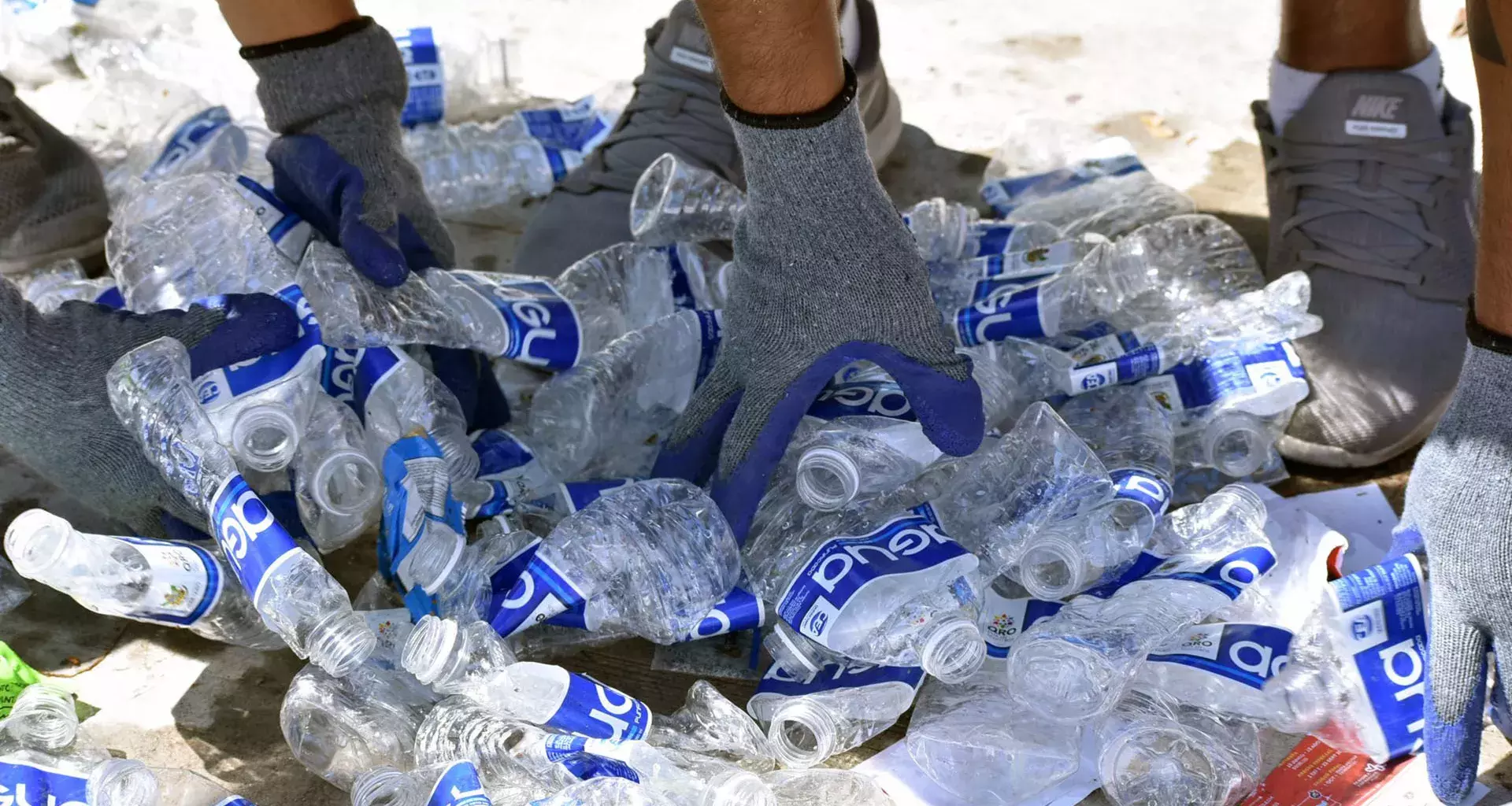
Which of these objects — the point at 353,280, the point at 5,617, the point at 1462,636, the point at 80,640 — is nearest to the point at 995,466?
the point at 1462,636

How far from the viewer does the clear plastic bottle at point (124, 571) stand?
157 cm

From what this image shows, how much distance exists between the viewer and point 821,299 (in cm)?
171

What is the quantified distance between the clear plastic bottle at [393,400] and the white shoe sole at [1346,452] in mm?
1291

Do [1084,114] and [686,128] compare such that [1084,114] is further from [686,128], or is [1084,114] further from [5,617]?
[5,617]

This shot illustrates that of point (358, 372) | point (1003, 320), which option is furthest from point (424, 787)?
point (1003, 320)

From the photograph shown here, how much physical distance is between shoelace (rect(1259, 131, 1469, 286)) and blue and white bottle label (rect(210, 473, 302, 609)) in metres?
1.71

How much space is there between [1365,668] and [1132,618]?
29 centimetres

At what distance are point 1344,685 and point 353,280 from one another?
1.47 m

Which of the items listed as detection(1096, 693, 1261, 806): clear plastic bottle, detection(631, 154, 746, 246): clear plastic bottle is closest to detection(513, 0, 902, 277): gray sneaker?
detection(631, 154, 746, 246): clear plastic bottle

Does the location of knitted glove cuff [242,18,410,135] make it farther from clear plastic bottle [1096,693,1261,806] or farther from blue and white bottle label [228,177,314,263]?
clear plastic bottle [1096,693,1261,806]

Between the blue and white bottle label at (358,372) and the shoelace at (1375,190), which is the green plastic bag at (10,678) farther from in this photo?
the shoelace at (1375,190)

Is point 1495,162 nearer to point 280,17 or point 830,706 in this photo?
point 830,706

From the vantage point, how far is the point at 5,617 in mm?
1812

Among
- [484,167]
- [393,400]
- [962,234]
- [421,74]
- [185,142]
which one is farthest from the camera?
[421,74]
